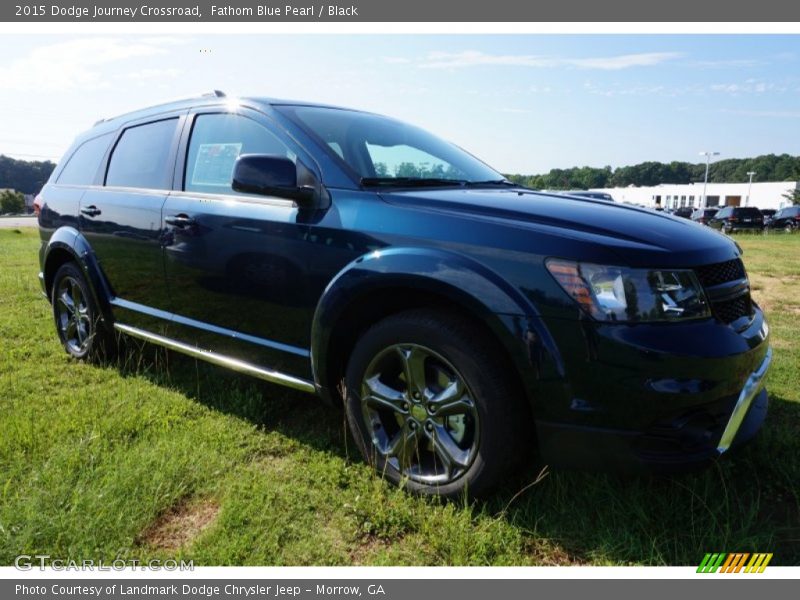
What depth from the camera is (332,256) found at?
241cm

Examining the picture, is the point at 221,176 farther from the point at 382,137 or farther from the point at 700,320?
the point at 700,320

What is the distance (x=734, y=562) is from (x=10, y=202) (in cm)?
9280

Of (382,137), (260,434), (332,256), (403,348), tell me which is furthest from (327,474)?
(382,137)

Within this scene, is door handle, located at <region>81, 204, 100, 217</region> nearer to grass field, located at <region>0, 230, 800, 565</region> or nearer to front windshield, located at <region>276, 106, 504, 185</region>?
grass field, located at <region>0, 230, 800, 565</region>

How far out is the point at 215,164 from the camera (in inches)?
120

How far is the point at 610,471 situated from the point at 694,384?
0.42 metres

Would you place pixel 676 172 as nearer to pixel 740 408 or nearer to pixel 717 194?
pixel 717 194

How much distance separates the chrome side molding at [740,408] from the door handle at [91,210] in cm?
382

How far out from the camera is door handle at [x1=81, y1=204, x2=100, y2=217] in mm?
3717

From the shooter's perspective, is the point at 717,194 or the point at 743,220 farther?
the point at 717,194

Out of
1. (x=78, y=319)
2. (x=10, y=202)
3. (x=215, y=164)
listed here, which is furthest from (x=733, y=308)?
(x=10, y=202)

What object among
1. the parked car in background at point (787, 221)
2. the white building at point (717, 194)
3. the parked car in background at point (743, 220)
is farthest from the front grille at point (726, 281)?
the white building at point (717, 194)

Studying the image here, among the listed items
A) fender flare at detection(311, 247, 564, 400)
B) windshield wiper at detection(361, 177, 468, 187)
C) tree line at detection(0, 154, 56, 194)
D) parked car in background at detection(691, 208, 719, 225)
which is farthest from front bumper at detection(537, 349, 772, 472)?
tree line at detection(0, 154, 56, 194)

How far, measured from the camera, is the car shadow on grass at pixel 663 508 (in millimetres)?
1994
